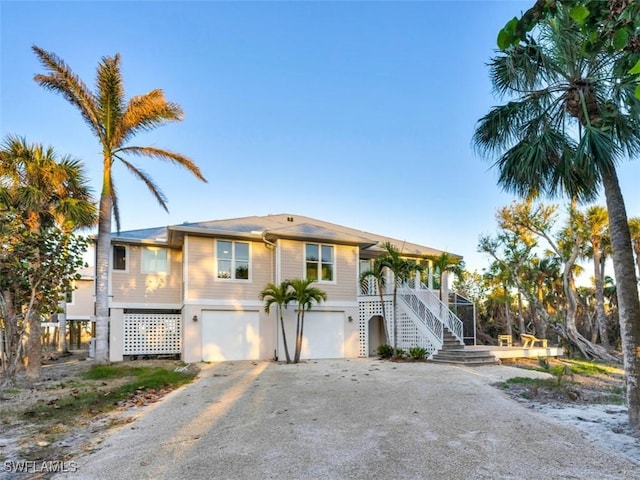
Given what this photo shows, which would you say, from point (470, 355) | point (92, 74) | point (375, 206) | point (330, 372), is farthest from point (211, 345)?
point (375, 206)

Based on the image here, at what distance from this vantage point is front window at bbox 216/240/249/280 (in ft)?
50.8

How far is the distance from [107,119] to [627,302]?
1414 cm

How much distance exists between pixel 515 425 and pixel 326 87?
1328 cm

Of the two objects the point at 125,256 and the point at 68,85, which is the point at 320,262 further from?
the point at 68,85

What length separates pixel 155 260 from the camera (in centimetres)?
1664

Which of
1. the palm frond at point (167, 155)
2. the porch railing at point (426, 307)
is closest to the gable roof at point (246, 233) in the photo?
the porch railing at point (426, 307)

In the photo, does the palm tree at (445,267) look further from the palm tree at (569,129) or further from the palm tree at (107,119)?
the palm tree at (107,119)

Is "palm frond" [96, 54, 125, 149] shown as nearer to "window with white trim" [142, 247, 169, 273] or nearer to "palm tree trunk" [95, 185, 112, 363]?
"palm tree trunk" [95, 185, 112, 363]

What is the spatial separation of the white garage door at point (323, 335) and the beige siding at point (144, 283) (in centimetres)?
516

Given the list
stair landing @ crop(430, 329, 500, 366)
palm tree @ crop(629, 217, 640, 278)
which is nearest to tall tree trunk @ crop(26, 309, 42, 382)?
stair landing @ crop(430, 329, 500, 366)

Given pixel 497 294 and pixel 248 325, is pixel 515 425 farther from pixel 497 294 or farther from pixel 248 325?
pixel 497 294

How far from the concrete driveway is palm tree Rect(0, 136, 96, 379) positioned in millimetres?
5226

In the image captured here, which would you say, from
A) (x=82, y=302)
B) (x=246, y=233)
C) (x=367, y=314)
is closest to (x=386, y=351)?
(x=367, y=314)

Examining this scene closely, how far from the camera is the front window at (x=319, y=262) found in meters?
16.2
